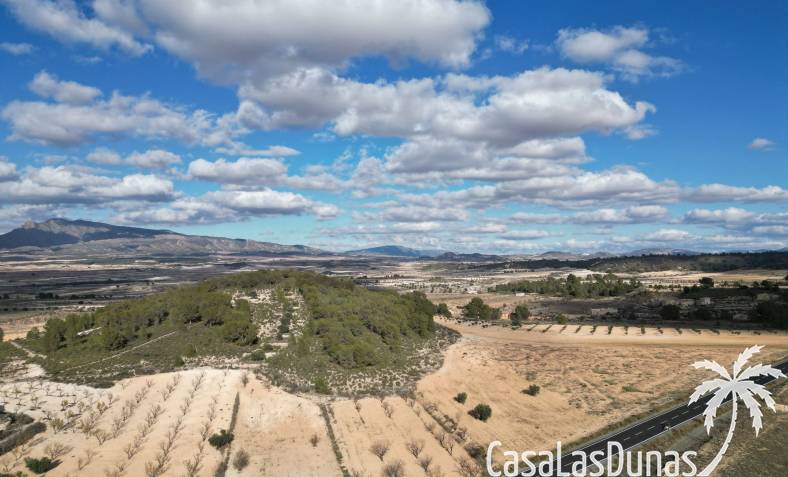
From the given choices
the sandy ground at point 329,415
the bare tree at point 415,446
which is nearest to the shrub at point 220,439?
the sandy ground at point 329,415

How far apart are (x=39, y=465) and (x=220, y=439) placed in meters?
10.4

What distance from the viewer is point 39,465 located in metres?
30.2

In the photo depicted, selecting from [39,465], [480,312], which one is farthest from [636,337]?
[39,465]

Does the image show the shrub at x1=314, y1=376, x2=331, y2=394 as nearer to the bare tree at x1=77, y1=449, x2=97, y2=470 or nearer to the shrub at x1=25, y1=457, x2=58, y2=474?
the bare tree at x1=77, y1=449, x2=97, y2=470

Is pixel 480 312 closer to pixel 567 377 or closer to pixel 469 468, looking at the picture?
pixel 567 377

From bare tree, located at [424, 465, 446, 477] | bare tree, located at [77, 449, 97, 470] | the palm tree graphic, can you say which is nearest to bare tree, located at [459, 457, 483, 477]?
bare tree, located at [424, 465, 446, 477]

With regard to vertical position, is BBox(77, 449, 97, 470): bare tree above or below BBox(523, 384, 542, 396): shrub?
above

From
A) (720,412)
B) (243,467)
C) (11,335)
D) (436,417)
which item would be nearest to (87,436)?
(243,467)

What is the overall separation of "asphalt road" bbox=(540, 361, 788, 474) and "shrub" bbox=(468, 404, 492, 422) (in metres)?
8.73

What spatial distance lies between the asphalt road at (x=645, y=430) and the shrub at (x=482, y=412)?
344 inches

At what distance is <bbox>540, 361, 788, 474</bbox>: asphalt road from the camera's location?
121 feet

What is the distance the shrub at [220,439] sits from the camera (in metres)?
34.9

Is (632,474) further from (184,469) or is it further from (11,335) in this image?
(11,335)

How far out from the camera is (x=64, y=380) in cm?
4738
